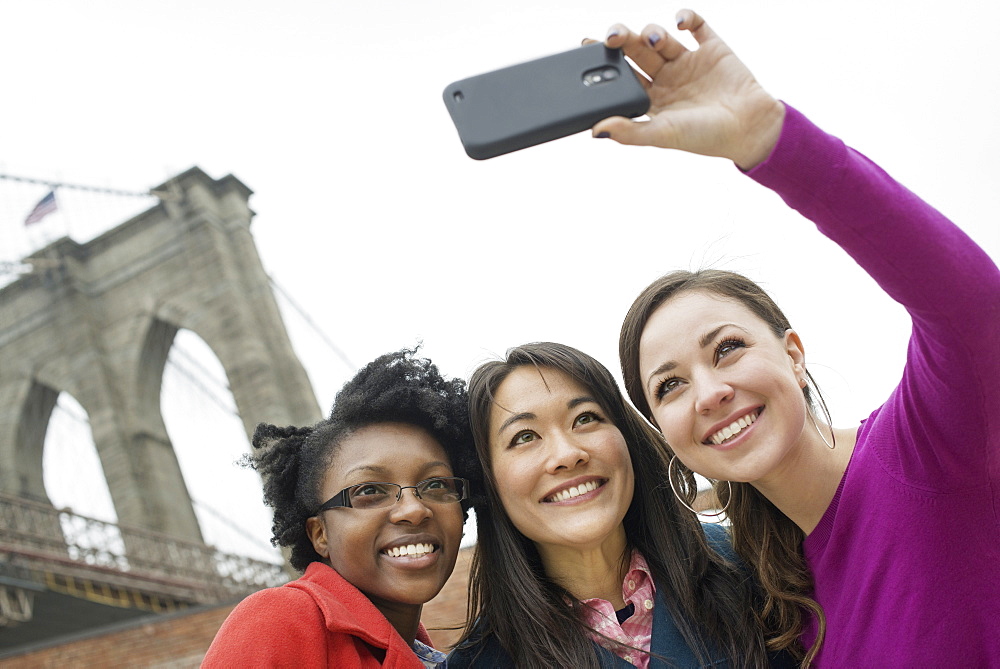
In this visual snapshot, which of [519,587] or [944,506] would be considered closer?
[944,506]

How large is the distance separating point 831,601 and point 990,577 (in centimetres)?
38

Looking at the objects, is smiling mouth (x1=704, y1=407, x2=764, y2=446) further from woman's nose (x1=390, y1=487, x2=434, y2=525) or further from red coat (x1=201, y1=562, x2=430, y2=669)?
red coat (x1=201, y1=562, x2=430, y2=669)

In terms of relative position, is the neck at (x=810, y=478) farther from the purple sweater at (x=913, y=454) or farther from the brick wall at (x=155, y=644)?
the brick wall at (x=155, y=644)

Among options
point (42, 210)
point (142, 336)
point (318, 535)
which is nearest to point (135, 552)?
point (142, 336)

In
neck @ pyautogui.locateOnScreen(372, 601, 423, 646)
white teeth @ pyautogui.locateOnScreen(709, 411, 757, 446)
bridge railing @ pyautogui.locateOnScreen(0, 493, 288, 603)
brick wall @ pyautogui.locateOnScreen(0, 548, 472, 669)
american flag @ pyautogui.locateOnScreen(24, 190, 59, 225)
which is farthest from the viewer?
american flag @ pyautogui.locateOnScreen(24, 190, 59, 225)

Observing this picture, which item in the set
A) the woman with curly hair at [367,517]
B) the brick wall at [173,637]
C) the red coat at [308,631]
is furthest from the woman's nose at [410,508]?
the brick wall at [173,637]

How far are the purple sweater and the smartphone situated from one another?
0.89ft

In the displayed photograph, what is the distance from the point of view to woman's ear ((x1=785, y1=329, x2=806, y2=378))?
81.2 inches

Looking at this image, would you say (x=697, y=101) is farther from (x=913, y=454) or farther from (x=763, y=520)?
(x=763, y=520)

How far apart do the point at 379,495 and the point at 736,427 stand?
0.94m

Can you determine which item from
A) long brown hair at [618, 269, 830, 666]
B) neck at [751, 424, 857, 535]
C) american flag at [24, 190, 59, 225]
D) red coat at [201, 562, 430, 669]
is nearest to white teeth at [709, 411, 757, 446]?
neck at [751, 424, 857, 535]

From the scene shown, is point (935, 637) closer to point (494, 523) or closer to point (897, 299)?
point (897, 299)

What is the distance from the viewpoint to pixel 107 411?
15703 millimetres

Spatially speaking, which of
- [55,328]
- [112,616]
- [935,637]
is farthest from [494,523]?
[55,328]
